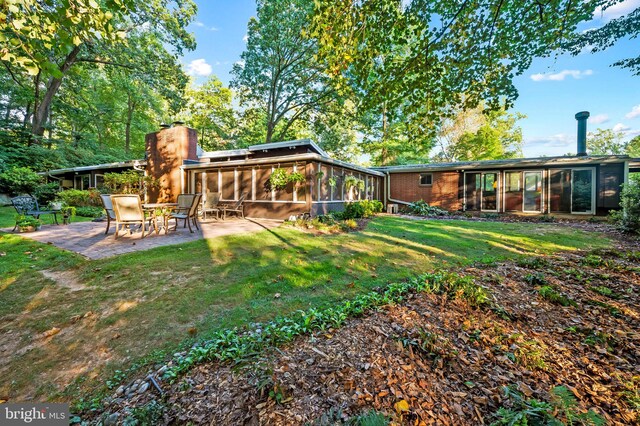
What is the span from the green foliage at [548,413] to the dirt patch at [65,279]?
4883 mm

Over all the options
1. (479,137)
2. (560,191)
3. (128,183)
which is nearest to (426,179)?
(560,191)

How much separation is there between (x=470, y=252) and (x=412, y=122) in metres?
3.47

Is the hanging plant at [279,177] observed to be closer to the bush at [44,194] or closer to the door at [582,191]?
the bush at [44,194]

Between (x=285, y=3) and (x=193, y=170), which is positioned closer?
(x=193, y=170)

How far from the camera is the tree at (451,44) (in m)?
3.87

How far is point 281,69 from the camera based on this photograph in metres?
19.1

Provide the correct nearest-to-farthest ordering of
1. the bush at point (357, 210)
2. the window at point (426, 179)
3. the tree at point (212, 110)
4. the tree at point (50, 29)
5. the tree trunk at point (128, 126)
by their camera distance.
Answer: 1. the tree at point (50, 29)
2. the bush at point (357, 210)
3. the window at point (426, 179)
4. the tree trunk at point (128, 126)
5. the tree at point (212, 110)

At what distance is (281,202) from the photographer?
36.2ft

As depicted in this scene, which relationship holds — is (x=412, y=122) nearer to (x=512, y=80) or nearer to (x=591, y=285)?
(x=512, y=80)

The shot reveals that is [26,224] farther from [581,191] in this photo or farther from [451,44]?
[581,191]

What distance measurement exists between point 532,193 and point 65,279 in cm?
1901

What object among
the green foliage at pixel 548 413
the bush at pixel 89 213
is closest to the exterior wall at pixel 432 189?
the green foliage at pixel 548 413

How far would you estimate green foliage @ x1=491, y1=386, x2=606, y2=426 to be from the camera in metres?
1.52

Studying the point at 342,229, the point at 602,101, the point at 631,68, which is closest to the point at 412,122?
the point at 342,229
